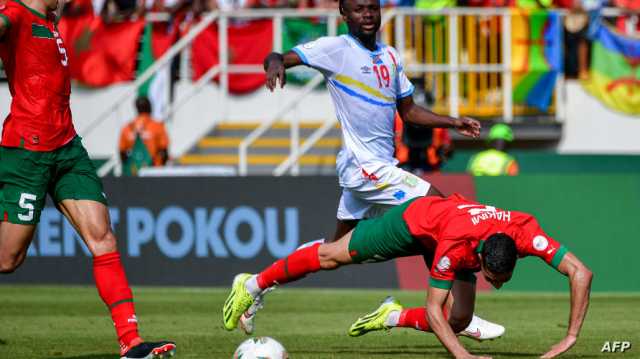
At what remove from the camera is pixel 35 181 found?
30.9 ft

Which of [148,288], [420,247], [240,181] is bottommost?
[148,288]

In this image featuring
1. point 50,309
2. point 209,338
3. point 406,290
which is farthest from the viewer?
point 406,290

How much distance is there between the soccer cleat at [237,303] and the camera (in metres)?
10.9

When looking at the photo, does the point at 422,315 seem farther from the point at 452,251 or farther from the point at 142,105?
the point at 142,105

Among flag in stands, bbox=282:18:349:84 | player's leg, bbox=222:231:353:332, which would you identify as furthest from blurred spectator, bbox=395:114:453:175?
player's leg, bbox=222:231:353:332

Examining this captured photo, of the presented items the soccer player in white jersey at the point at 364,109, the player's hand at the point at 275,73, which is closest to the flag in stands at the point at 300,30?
the soccer player in white jersey at the point at 364,109

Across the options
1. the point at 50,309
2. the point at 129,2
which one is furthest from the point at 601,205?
the point at 129,2

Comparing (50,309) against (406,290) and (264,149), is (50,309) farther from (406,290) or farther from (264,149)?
(264,149)

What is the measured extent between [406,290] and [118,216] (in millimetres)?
3839

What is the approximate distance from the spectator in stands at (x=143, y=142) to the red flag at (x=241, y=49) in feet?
7.19

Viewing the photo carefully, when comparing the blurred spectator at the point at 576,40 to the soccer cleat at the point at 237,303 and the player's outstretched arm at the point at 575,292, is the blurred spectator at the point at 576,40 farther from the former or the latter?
the player's outstretched arm at the point at 575,292

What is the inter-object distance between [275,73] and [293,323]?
3.61m

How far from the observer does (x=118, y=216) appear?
18.1m

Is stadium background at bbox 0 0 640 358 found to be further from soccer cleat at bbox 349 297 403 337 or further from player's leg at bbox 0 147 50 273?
player's leg at bbox 0 147 50 273
